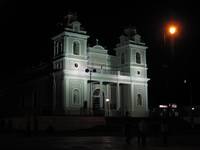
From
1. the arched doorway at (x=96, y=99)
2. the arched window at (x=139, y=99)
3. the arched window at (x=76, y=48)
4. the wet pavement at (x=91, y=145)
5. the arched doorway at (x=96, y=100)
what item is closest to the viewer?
the wet pavement at (x=91, y=145)

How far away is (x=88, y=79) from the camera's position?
2346 inches

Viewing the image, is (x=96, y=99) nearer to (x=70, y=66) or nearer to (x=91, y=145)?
(x=70, y=66)

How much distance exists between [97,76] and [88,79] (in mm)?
1734

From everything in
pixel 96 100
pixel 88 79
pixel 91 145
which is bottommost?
pixel 91 145

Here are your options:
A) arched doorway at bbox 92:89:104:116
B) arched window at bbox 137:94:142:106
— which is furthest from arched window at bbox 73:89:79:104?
arched window at bbox 137:94:142:106

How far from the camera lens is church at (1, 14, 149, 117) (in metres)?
57.8

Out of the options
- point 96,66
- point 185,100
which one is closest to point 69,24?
point 96,66

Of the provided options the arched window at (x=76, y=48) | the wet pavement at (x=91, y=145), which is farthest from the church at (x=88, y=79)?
the wet pavement at (x=91, y=145)

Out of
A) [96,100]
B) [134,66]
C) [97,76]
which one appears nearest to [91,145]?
[97,76]

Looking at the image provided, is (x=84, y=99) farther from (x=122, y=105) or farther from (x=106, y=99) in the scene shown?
(x=122, y=105)

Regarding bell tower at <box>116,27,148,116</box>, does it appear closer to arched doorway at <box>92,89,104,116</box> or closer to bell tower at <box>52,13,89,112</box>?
arched doorway at <box>92,89,104,116</box>

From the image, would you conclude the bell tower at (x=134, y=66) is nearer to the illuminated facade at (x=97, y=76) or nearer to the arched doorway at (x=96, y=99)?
the illuminated facade at (x=97, y=76)

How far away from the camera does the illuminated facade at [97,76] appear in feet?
189

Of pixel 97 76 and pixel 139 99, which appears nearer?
pixel 97 76
